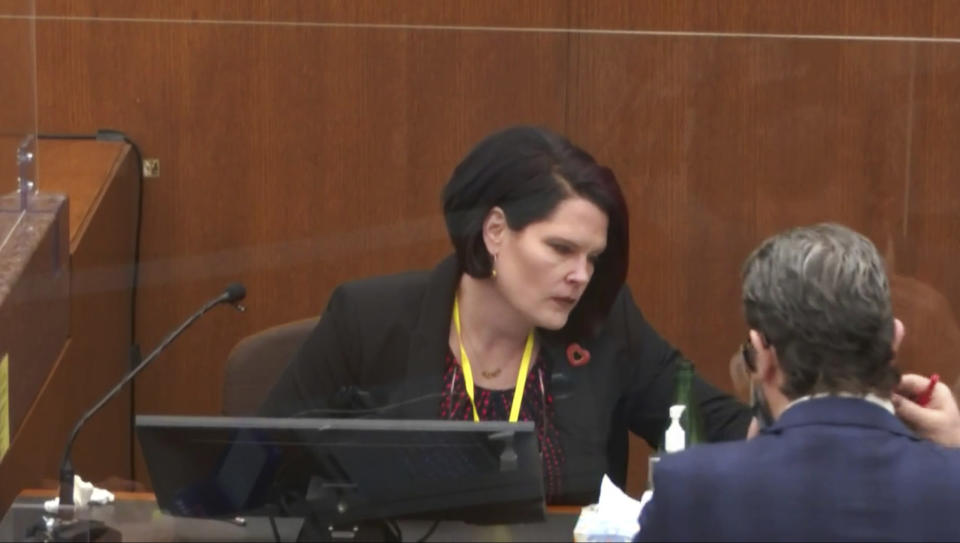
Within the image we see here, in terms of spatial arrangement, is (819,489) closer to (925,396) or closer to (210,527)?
(925,396)

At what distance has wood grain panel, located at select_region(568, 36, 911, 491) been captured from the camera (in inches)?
147

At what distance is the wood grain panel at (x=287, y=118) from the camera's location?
3781mm

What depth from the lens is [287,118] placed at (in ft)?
12.4

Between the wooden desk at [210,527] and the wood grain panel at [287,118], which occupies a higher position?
the wood grain panel at [287,118]

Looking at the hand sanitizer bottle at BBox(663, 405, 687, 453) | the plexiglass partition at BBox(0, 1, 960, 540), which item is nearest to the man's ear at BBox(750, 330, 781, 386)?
the hand sanitizer bottle at BBox(663, 405, 687, 453)

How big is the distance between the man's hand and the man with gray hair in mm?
388

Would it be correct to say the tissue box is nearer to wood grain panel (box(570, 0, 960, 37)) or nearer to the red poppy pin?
the red poppy pin

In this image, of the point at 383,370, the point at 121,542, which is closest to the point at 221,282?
the point at 383,370

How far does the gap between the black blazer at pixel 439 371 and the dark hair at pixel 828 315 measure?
2.70 feet

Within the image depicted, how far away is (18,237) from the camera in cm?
313

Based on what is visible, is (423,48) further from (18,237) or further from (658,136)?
(18,237)

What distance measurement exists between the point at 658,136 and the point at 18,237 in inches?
54.5

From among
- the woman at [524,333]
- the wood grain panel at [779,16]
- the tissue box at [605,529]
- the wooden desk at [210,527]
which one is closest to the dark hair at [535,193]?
the woman at [524,333]

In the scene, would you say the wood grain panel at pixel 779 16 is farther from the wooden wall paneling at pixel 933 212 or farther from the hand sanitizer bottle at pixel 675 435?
the hand sanitizer bottle at pixel 675 435
